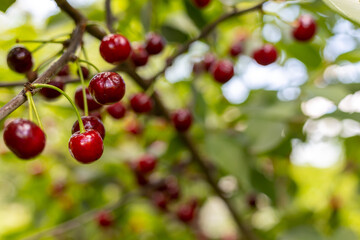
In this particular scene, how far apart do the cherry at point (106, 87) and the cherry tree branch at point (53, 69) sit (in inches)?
2.8

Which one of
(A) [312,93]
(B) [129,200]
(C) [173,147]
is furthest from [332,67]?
(B) [129,200]

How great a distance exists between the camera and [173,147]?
→ 162 cm

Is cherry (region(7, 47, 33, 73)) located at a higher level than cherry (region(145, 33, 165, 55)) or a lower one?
higher

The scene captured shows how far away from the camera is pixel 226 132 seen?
65.1 inches

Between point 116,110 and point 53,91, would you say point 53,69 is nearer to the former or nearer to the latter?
point 53,91

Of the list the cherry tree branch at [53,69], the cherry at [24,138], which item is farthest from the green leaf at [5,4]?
the cherry at [24,138]

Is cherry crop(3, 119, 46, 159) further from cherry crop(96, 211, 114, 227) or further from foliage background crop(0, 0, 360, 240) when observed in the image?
cherry crop(96, 211, 114, 227)

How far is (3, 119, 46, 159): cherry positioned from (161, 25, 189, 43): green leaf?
0.92m

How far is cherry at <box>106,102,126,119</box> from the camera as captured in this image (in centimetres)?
128

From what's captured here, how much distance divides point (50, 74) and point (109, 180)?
128cm

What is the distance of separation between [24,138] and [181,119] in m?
0.78

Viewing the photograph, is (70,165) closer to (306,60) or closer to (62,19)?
(62,19)

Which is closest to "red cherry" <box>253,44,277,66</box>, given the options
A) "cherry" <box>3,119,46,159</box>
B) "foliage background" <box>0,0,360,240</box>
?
"foliage background" <box>0,0,360,240</box>

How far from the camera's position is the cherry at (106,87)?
0.78 m
